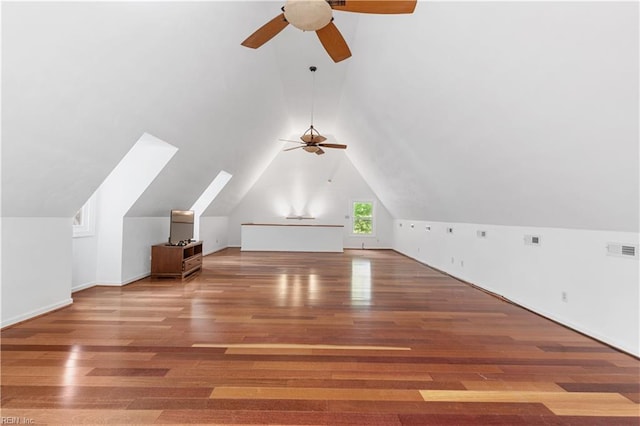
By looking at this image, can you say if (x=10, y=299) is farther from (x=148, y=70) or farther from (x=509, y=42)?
(x=509, y=42)

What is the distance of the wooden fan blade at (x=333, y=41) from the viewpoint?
2545mm

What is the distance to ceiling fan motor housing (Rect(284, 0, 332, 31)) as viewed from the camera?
80.0 inches

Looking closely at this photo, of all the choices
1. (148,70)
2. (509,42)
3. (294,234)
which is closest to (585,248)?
(509,42)

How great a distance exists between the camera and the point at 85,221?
487 centimetres

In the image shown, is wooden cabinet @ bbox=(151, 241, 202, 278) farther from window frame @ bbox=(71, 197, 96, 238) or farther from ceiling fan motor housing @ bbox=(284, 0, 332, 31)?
ceiling fan motor housing @ bbox=(284, 0, 332, 31)

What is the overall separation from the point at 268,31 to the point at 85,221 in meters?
4.30

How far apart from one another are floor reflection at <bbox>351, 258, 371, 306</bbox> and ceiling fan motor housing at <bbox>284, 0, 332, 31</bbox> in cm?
337

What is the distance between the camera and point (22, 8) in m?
1.93

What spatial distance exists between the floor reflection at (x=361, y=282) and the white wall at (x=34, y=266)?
3.70 meters

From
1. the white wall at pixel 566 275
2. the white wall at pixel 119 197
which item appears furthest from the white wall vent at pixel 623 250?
the white wall at pixel 119 197

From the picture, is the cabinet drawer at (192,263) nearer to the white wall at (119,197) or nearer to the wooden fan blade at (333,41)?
the white wall at (119,197)

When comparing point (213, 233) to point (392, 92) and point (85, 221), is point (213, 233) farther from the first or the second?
point (392, 92)

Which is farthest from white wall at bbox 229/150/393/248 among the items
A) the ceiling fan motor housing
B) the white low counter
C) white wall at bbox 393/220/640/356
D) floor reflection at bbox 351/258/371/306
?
the ceiling fan motor housing

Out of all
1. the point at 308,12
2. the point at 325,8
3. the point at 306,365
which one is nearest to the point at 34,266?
the point at 306,365
